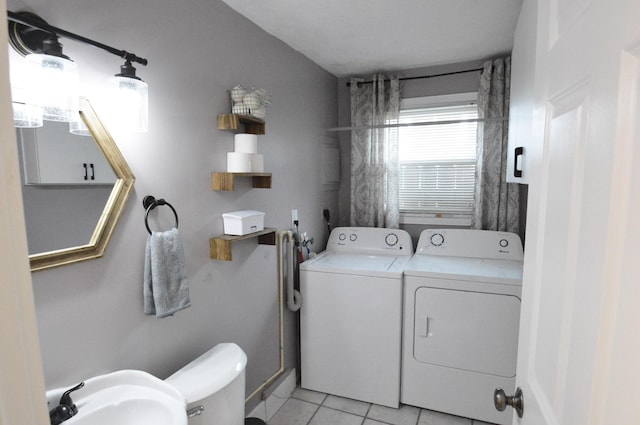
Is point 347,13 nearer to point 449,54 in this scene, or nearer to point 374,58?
point 374,58

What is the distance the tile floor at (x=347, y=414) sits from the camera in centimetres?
228

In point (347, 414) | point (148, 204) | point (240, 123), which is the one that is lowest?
point (347, 414)

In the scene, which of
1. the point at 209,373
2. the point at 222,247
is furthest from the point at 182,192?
the point at 209,373

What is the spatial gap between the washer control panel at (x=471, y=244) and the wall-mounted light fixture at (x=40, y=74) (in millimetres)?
2405

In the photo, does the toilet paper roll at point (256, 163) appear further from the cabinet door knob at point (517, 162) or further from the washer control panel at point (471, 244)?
the washer control panel at point (471, 244)

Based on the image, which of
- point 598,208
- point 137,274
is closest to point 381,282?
point 137,274

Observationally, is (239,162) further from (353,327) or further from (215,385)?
(353,327)

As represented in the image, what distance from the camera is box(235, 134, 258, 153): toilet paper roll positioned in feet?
6.07

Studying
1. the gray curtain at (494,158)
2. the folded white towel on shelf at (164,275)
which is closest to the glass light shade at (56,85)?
the folded white towel on shelf at (164,275)

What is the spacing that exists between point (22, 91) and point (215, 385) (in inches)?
46.6

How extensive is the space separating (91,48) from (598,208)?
1.48 m

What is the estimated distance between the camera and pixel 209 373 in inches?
59.0

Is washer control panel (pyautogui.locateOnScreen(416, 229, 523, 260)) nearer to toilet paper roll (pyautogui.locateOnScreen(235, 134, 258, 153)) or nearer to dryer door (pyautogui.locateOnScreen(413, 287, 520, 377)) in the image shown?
dryer door (pyautogui.locateOnScreen(413, 287, 520, 377))

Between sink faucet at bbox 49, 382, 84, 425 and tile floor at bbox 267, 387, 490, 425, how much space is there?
142cm
